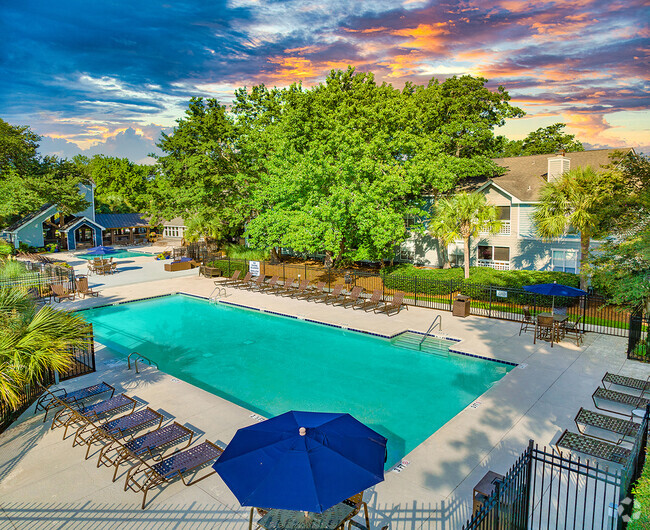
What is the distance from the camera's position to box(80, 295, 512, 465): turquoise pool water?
37.0ft

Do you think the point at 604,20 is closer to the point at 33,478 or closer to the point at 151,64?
the point at 33,478

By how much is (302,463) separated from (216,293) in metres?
20.6

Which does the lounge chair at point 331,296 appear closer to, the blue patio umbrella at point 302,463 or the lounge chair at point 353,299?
the lounge chair at point 353,299

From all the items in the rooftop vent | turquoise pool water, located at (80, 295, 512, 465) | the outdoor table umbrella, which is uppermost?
the rooftop vent

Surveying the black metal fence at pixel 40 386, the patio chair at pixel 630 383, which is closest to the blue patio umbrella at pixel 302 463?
the black metal fence at pixel 40 386

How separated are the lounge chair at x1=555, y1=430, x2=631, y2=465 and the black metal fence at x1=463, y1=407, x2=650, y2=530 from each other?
18.6 inches

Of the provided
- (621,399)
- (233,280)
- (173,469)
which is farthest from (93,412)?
(233,280)

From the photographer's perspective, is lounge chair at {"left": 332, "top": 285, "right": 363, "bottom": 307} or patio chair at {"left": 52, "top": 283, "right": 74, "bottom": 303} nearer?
lounge chair at {"left": 332, "top": 285, "right": 363, "bottom": 307}

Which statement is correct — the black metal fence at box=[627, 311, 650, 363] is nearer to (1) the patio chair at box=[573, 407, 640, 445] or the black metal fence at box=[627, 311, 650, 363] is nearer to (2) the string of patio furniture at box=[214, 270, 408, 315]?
(1) the patio chair at box=[573, 407, 640, 445]

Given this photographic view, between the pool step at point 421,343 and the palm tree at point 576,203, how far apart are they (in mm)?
8773

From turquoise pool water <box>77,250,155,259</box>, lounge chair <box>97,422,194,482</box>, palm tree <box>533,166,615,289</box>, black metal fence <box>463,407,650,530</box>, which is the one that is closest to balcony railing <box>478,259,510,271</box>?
→ palm tree <box>533,166,615,289</box>

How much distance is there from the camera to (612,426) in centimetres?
838

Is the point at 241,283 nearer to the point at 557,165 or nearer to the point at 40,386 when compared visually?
the point at 40,386

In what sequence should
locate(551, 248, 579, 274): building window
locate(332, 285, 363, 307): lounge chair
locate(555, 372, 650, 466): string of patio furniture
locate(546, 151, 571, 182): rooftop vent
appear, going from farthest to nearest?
locate(546, 151, 571, 182): rooftop vent < locate(551, 248, 579, 274): building window < locate(332, 285, 363, 307): lounge chair < locate(555, 372, 650, 466): string of patio furniture
